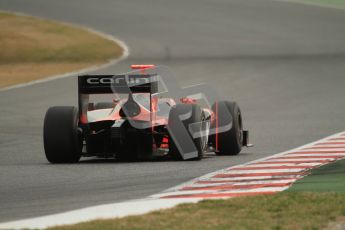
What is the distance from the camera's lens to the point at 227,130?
1625cm

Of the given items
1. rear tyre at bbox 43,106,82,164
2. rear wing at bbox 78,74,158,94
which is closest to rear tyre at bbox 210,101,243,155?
rear wing at bbox 78,74,158,94

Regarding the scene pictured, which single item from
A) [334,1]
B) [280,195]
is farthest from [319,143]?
[334,1]

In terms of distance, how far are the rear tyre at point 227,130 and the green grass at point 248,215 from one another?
19.7 ft

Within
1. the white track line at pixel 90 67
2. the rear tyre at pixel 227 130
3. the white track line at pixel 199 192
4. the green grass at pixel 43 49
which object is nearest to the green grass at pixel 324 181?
the white track line at pixel 199 192

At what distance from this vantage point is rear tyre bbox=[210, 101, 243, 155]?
53.2 feet

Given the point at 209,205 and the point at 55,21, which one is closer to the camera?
the point at 209,205

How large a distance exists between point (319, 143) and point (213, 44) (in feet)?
60.1

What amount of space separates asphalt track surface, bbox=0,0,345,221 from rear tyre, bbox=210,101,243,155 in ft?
1.05

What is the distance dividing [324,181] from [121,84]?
15.2 feet

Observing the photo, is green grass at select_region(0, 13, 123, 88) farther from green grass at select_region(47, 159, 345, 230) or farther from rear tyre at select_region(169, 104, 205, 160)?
green grass at select_region(47, 159, 345, 230)

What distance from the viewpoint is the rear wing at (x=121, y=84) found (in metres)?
15.3

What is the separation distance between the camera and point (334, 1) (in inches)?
1770

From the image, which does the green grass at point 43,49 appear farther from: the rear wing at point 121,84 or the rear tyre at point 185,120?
the rear tyre at point 185,120

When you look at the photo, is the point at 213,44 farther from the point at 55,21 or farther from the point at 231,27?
the point at 55,21
